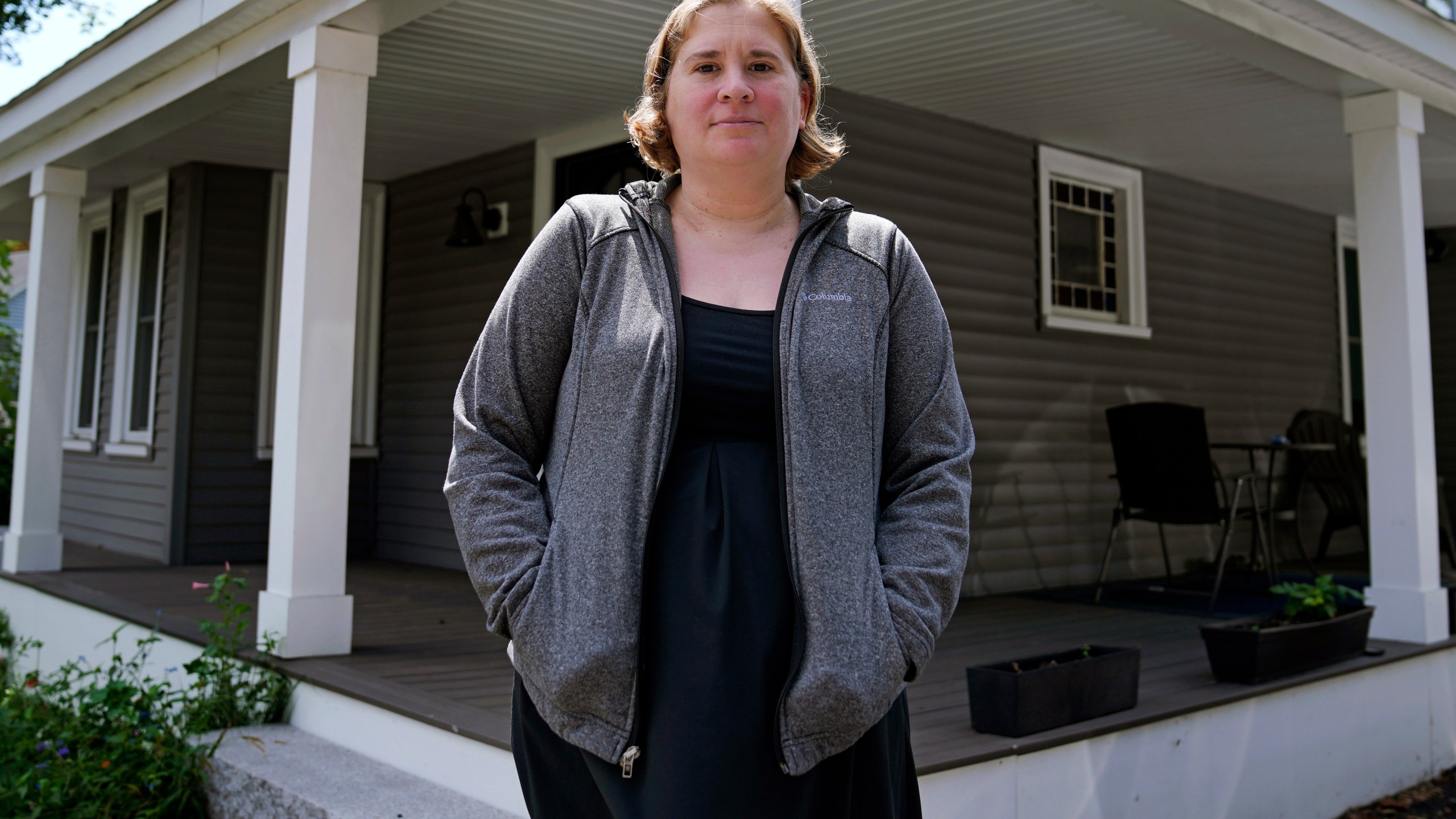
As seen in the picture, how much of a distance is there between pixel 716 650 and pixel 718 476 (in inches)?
7.5

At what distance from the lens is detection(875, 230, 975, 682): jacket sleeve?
4.26 ft

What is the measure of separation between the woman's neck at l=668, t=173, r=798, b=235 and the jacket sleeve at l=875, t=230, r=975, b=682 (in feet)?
0.53

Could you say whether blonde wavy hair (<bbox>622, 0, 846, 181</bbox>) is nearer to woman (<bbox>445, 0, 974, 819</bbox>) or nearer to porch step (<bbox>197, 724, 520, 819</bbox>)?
woman (<bbox>445, 0, 974, 819</bbox>)

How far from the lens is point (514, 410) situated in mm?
1329

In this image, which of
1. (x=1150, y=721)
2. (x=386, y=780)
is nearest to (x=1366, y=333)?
A: (x=1150, y=721)

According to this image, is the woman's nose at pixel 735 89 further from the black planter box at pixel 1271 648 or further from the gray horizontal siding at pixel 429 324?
the gray horizontal siding at pixel 429 324

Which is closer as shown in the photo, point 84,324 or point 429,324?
point 429,324

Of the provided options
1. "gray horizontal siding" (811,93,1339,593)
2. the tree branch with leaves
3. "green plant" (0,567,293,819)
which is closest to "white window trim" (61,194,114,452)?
"green plant" (0,567,293,819)

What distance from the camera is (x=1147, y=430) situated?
201 inches

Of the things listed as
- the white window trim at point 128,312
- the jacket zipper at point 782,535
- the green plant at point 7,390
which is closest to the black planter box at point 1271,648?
the jacket zipper at point 782,535

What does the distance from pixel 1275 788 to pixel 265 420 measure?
5290mm

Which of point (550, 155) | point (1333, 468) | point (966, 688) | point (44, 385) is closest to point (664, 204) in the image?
point (966, 688)

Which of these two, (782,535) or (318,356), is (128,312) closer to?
(318,356)

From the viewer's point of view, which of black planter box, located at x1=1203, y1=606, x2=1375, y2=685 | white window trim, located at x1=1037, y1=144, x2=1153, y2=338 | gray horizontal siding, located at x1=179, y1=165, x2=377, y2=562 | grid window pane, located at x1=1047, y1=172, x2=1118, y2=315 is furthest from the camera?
gray horizontal siding, located at x1=179, y1=165, x2=377, y2=562
